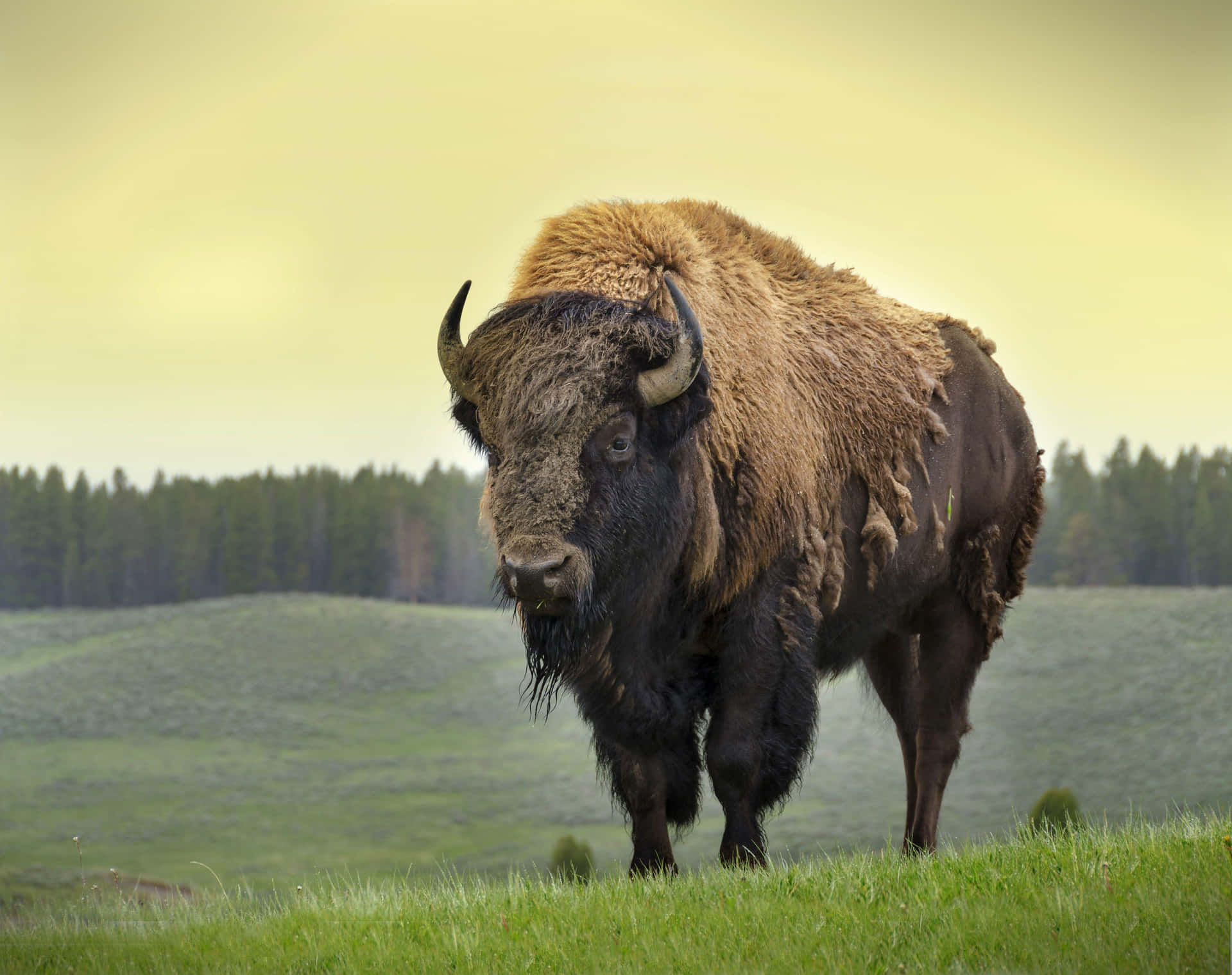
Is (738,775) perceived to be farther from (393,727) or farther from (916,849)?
(393,727)

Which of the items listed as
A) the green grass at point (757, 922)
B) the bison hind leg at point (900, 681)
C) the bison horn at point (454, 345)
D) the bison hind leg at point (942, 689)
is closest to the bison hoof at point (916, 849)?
the bison hind leg at point (942, 689)

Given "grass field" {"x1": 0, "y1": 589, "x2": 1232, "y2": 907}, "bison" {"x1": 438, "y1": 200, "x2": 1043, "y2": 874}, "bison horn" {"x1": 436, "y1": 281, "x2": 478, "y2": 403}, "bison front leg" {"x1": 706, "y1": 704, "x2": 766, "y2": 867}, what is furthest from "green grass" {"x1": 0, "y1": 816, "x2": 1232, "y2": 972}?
"grass field" {"x1": 0, "y1": 589, "x2": 1232, "y2": 907}

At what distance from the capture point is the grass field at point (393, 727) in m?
29.3

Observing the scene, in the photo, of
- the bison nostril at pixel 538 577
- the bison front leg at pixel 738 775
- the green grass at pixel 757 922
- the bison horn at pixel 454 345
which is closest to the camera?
the green grass at pixel 757 922

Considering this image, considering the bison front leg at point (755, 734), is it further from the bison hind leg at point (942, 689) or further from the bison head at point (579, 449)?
the bison hind leg at point (942, 689)

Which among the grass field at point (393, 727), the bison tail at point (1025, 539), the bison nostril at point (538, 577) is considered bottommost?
the grass field at point (393, 727)

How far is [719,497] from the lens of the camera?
19.4ft

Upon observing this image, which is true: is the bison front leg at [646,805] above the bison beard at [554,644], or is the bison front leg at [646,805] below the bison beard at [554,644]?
below

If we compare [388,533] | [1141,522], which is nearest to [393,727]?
[388,533]

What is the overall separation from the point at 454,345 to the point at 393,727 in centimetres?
3616

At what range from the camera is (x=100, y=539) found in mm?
38375

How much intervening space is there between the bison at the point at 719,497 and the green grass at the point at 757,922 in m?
0.88

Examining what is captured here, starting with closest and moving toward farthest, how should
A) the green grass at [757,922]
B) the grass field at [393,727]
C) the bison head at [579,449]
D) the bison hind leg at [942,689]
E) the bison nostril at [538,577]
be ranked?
the green grass at [757,922], the bison nostril at [538,577], the bison head at [579,449], the bison hind leg at [942,689], the grass field at [393,727]

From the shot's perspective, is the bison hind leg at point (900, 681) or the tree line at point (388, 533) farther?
the tree line at point (388, 533)
